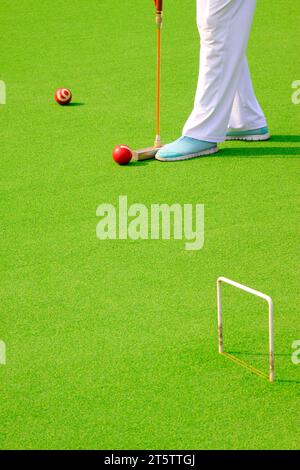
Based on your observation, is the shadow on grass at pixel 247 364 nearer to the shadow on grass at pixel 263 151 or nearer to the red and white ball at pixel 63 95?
the shadow on grass at pixel 263 151

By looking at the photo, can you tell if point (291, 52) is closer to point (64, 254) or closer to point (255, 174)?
point (255, 174)

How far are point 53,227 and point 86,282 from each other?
633 millimetres

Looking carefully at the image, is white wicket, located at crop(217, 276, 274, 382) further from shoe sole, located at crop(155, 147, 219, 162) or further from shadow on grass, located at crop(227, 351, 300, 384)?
shoe sole, located at crop(155, 147, 219, 162)

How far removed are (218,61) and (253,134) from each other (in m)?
0.57

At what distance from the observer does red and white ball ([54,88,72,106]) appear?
639 centimetres

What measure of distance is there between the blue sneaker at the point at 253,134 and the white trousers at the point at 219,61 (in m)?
0.28

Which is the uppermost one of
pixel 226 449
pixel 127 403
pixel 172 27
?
pixel 172 27

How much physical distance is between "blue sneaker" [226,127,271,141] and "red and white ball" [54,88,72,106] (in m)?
1.19

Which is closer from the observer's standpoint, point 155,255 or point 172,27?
point 155,255

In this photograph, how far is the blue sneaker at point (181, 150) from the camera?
5.46m

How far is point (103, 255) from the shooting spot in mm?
4254

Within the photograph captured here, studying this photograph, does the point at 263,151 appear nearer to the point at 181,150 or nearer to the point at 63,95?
the point at 181,150

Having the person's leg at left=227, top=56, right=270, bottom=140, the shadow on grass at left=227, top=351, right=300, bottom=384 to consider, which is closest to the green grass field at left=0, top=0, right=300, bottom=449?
the shadow on grass at left=227, top=351, right=300, bottom=384

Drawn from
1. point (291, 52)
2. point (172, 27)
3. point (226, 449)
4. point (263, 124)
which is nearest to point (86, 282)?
point (226, 449)
